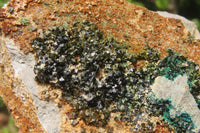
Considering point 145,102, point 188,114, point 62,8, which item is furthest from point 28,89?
point 188,114

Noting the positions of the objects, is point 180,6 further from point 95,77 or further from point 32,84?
point 32,84

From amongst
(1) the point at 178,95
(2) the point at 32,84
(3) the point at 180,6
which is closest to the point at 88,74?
(2) the point at 32,84

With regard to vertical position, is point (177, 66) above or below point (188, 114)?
above

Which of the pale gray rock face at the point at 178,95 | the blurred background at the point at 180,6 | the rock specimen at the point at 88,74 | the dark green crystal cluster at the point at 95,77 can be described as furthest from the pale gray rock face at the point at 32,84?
the blurred background at the point at 180,6

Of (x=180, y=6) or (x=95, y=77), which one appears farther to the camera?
(x=180, y=6)

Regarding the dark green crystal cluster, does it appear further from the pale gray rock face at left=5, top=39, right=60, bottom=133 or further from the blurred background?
the blurred background

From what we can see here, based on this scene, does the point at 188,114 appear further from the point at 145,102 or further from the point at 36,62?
the point at 36,62
